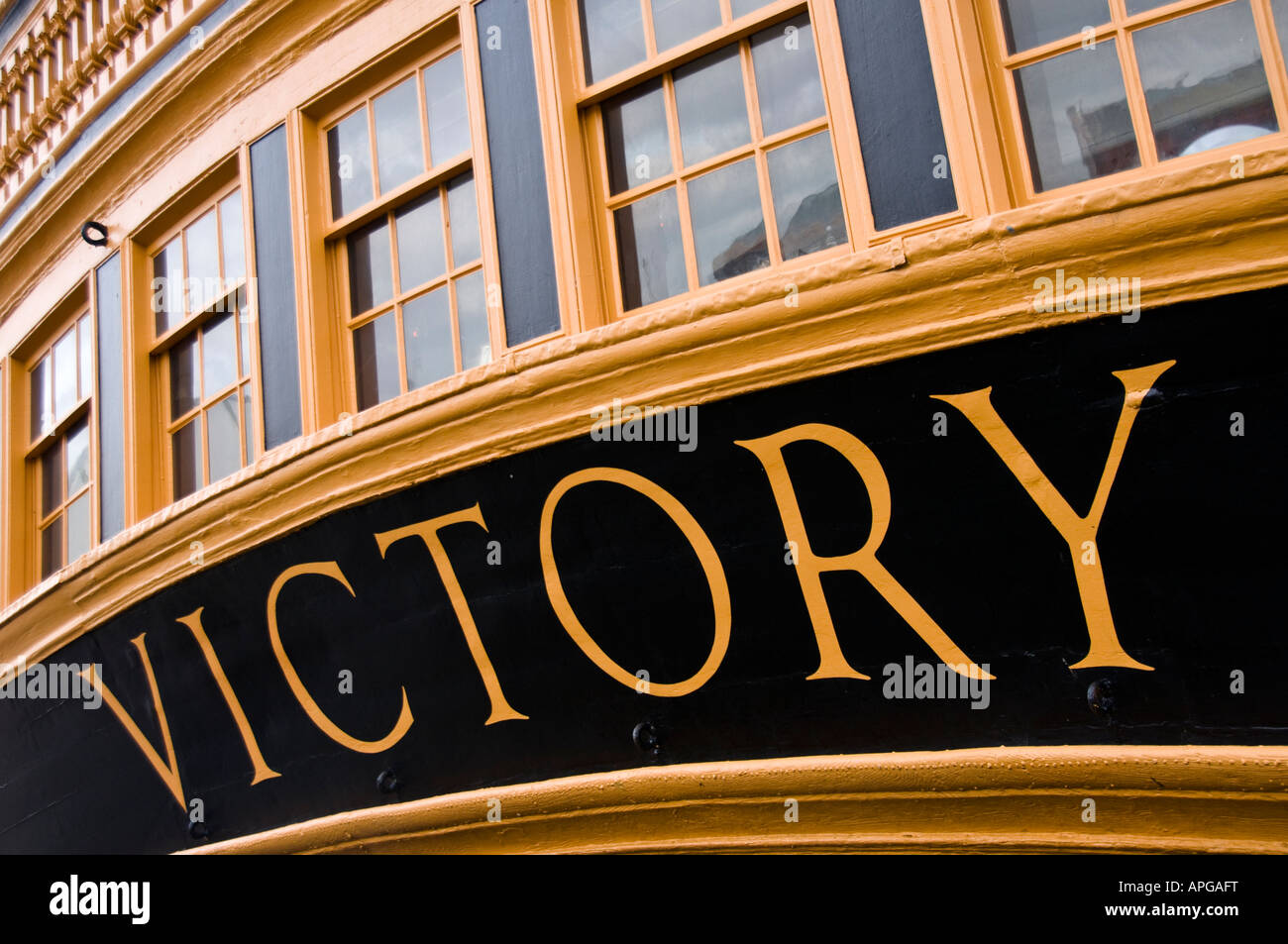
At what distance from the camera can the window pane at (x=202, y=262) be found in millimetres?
4758

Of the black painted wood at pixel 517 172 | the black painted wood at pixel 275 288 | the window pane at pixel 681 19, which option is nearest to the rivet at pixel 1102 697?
the black painted wood at pixel 517 172

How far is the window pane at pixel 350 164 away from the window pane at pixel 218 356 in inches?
34.6

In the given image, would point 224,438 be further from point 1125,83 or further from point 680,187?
point 1125,83

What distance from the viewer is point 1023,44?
2.84 metres

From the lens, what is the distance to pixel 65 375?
224 inches

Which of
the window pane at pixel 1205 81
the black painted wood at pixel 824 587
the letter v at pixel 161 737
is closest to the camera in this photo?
the black painted wood at pixel 824 587

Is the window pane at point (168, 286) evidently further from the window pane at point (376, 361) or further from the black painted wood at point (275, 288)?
the window pane at point (376, 361)

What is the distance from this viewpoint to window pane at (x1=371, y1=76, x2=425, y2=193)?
4047 mm

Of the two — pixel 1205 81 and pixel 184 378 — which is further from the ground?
pixel 184 378

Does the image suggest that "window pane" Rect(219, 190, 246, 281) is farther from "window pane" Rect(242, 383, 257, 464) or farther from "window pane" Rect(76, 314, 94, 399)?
"window pane" Rect(76, 314, 94, 399)

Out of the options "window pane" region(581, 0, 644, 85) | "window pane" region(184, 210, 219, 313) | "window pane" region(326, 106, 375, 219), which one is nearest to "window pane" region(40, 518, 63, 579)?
"window pane" region(184, 210, 219, 313)

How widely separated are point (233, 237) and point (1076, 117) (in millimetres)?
3637

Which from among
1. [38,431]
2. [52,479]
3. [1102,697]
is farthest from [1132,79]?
[38,431]

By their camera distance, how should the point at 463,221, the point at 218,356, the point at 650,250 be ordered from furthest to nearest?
1. the point at 218,356
2. the point at 463,221
3. the point at 650,250
